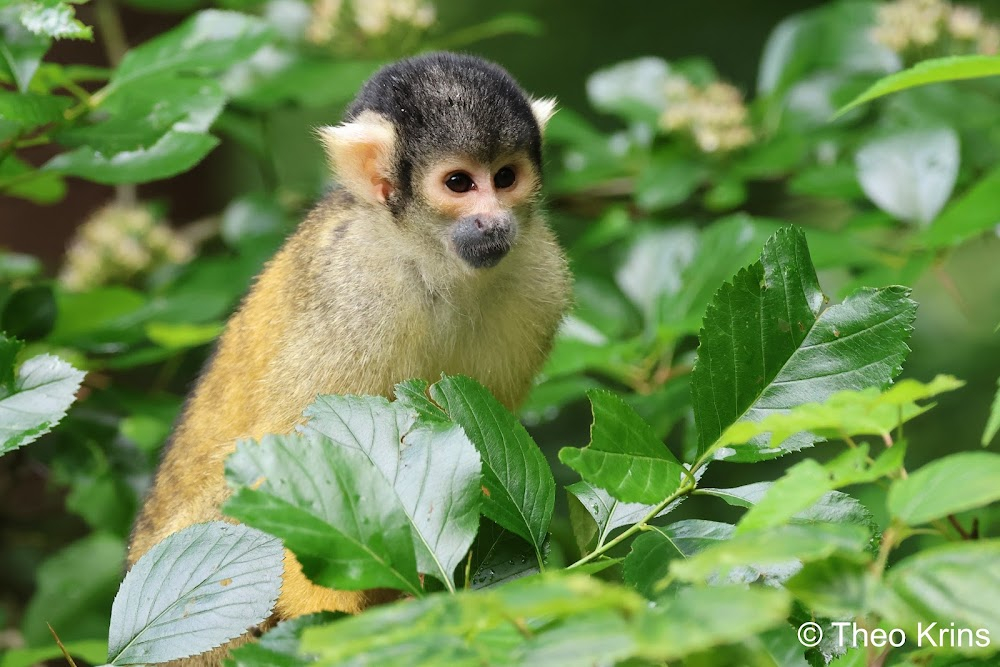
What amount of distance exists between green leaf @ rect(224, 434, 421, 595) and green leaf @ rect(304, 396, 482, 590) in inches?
1.8

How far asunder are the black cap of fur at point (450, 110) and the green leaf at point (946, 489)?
1.35 meters

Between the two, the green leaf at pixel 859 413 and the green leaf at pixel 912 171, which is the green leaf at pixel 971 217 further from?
the green leaf at pixel 859 413

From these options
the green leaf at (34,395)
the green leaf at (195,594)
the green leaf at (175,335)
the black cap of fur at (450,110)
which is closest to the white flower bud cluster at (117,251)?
the green leaf at (175,335)

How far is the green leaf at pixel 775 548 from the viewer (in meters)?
0.82

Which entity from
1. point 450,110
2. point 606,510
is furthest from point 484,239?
point 606,510

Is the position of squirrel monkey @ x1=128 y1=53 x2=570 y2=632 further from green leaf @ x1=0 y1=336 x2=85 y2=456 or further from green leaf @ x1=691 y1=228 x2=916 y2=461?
green leaf @ x1=691 y1=228 x2=916 y2=461

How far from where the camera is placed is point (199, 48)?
229 cm

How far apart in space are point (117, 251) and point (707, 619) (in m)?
3.14

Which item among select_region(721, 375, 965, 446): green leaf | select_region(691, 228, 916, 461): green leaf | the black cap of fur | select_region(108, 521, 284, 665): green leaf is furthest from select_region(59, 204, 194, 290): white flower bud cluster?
select_region(721, 375, 965, 446): green leaf

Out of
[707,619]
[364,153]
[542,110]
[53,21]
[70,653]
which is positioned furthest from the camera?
[542,110]

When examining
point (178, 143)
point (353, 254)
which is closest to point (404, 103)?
point (353, 254)

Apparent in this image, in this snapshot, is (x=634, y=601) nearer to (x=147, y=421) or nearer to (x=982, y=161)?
(x=147, y=421)

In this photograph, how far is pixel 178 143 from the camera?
205 cm

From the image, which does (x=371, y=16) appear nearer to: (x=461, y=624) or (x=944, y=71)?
(x=944, y=71)
